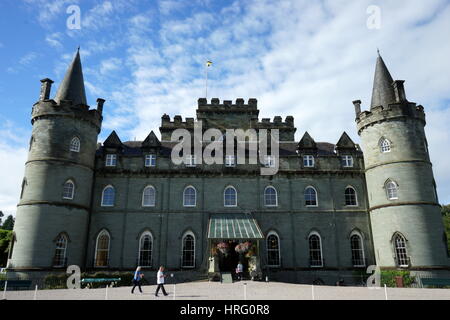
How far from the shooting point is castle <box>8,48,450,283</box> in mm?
25469

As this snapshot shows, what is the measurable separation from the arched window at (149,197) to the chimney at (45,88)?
465 inches

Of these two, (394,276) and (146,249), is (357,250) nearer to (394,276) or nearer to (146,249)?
(394,276)

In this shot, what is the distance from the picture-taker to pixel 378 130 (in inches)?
1124

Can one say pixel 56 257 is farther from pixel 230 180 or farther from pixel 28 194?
pixel 230 180

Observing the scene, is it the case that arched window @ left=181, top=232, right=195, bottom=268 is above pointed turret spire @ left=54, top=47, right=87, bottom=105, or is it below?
below

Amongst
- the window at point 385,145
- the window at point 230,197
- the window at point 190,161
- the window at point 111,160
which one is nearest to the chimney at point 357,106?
the window at point 385,145

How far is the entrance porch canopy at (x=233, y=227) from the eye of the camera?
82.4 feet

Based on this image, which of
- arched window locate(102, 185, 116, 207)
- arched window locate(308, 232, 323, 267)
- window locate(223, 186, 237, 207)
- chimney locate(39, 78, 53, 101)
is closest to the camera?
arched window locate(308, 232, 323, 267)

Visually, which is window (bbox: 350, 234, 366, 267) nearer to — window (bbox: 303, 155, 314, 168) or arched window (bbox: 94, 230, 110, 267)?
window (bbox: 303, 155, 314, 168)

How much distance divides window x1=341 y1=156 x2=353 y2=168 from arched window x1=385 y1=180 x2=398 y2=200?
4089 mm

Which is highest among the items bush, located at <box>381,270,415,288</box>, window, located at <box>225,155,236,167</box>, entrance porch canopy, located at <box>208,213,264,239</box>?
window, located at <box>225,155,236,167</box>

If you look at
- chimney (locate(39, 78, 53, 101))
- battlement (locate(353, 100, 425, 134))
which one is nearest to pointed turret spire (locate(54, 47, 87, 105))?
chimney (locate(39, 78, 53, 101))

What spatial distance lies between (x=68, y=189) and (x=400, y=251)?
27.0 metres
